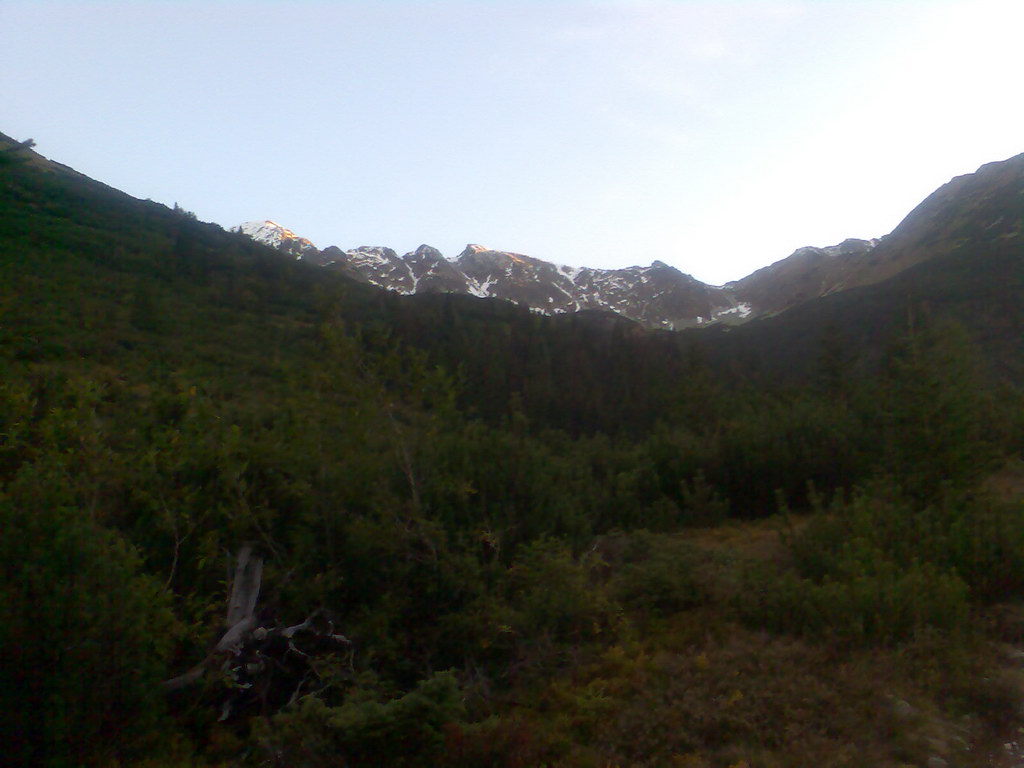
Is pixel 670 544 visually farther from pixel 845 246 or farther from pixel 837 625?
pixel 845 246

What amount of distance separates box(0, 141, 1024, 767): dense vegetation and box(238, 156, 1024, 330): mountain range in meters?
72.5

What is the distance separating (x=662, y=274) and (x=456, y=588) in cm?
12845

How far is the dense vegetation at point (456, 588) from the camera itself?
4.47m

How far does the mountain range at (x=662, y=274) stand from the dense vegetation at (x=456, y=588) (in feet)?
238

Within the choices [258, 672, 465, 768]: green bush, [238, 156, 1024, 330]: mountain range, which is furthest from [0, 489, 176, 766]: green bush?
[238, 156, 1024, 330]: mountain range

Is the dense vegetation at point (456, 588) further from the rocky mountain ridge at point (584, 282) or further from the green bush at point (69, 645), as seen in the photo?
the rocky mountain ridge at point (584, 282)

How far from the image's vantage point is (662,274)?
130m

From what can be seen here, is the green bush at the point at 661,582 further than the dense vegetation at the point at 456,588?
Yes

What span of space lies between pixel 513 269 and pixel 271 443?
11806cm

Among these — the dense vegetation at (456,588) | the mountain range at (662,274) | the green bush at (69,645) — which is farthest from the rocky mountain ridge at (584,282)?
the green bush at (69,645)

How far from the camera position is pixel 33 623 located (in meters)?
4.26

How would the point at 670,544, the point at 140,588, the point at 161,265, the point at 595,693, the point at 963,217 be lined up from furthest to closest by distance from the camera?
the point at 963,217 < the point at 161,265 < the point at 670,544 < the point at 595,693 < the point at 140,588

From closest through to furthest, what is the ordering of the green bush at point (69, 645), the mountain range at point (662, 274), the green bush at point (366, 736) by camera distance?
1. the green bush at point (69, 645)
2. the green bush at point (366, 736)
3. the mountain range at point (662, 274)

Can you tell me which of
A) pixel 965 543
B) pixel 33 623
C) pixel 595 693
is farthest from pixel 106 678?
pixel 965 543
